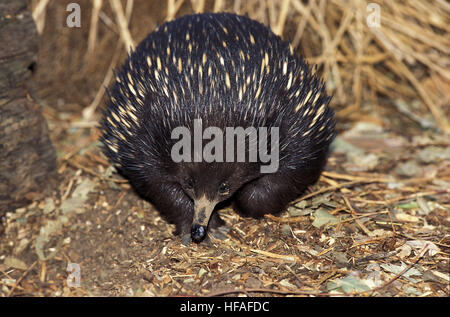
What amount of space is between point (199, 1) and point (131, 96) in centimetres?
215

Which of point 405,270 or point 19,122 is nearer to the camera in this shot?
point 405,270

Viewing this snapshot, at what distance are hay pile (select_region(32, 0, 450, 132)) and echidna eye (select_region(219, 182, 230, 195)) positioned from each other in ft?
8.47

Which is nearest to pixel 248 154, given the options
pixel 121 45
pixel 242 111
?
pixel 242 111

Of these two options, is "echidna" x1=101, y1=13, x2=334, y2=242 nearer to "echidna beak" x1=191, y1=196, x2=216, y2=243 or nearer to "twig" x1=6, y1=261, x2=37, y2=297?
"echidna beak" x1=191, y1=196, x2=216, y2=243

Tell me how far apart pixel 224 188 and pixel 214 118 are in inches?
16.6

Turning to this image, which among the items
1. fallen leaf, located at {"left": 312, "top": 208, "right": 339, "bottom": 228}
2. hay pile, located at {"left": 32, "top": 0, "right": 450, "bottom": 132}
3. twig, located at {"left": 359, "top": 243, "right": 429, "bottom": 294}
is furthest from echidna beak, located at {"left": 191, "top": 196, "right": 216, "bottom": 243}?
hay pile, located at {"left": 32, "top": 0, "right": 450, "bottom": 132}

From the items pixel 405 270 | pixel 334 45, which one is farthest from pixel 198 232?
pixel 334 45

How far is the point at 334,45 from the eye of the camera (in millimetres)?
5324

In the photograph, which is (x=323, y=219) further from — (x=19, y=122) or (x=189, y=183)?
(x=19, y=122)

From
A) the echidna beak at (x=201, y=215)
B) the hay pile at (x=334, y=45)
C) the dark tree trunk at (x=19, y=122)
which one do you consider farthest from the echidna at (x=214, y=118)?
the hay pile at (x=334, y=45)

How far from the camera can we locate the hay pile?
17.3 ft

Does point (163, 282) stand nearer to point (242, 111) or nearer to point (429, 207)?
point (242, 111)

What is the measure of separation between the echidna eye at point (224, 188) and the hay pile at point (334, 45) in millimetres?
2582
